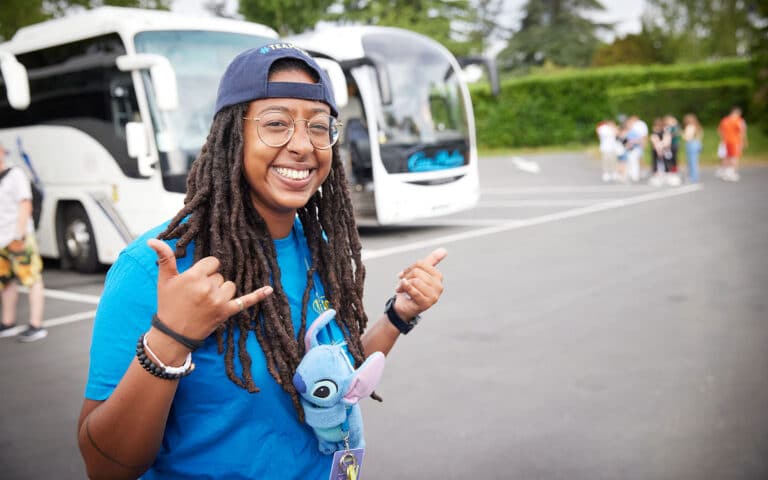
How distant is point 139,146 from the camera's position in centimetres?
898

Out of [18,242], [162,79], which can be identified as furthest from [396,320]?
[162,79]

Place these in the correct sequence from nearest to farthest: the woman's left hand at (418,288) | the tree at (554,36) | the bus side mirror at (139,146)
Result: the woman's left hand at (418,288)
the bus side mirror at (139,146)
the tree at (554,36)

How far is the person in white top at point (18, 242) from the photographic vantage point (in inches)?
250

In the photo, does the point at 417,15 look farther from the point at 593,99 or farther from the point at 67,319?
the point at 67,319

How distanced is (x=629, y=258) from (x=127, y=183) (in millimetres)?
6312

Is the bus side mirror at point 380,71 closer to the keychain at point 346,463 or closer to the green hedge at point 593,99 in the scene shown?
the keychain at point 346,463

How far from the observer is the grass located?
25.0 meters

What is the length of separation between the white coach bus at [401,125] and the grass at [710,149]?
47.9ft

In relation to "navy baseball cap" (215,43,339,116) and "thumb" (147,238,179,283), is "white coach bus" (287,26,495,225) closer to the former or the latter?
"navy baseball cap" (215,43,339,116)

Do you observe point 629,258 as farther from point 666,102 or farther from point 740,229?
point 666,102

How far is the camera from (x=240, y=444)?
1.72m

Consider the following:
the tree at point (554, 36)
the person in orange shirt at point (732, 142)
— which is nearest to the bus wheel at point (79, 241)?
the person in orange shirt at point (732, 142)

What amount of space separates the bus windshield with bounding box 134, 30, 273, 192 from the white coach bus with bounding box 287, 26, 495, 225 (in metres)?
2.41

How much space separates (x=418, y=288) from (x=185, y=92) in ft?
26.0
